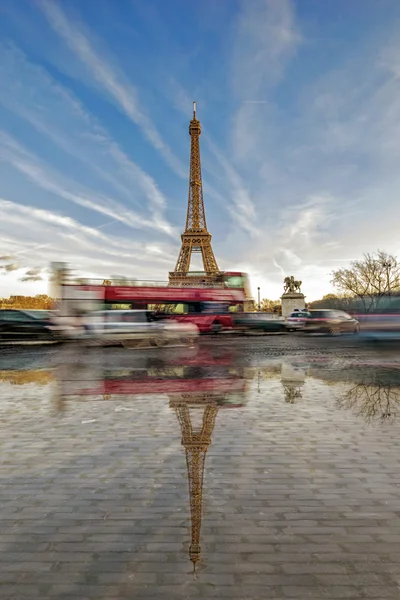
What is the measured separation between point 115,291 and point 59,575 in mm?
23867

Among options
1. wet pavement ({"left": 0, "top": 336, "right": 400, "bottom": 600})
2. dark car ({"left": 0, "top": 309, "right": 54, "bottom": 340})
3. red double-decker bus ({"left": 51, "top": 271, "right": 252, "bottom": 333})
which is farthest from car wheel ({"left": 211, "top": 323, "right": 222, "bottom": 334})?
wet pavement ({"left": 0, "top": 336, "right": 400, "bottom": 600})

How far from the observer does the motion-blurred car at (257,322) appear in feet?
100.0

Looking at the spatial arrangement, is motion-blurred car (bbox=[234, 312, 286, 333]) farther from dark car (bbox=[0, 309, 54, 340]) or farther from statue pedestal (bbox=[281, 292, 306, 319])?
statue pedestal (bbox=[281, 292, 306, 319])

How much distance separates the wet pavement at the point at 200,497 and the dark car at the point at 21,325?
1720 cm

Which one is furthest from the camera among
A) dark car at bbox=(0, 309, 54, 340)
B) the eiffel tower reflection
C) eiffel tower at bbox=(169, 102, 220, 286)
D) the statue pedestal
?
eiffel tower at bbox=(169, 102, 220, 286)

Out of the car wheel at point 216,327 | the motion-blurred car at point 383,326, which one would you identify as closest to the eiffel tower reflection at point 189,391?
the motion-blurred car at point 383,326

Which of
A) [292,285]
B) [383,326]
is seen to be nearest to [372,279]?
[292,285]

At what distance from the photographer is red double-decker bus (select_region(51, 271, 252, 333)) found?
23719 millimetres

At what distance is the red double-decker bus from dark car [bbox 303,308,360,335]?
568 cm

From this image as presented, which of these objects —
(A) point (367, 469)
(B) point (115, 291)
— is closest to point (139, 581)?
(A) point (367, 469)

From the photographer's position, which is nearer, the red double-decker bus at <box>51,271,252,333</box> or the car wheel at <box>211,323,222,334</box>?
the red double-decker bus at <box>51,271,252,333</box>

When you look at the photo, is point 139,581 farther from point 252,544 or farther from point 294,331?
point 294,331

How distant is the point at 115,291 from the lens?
25578mm

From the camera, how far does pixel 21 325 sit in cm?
2295
